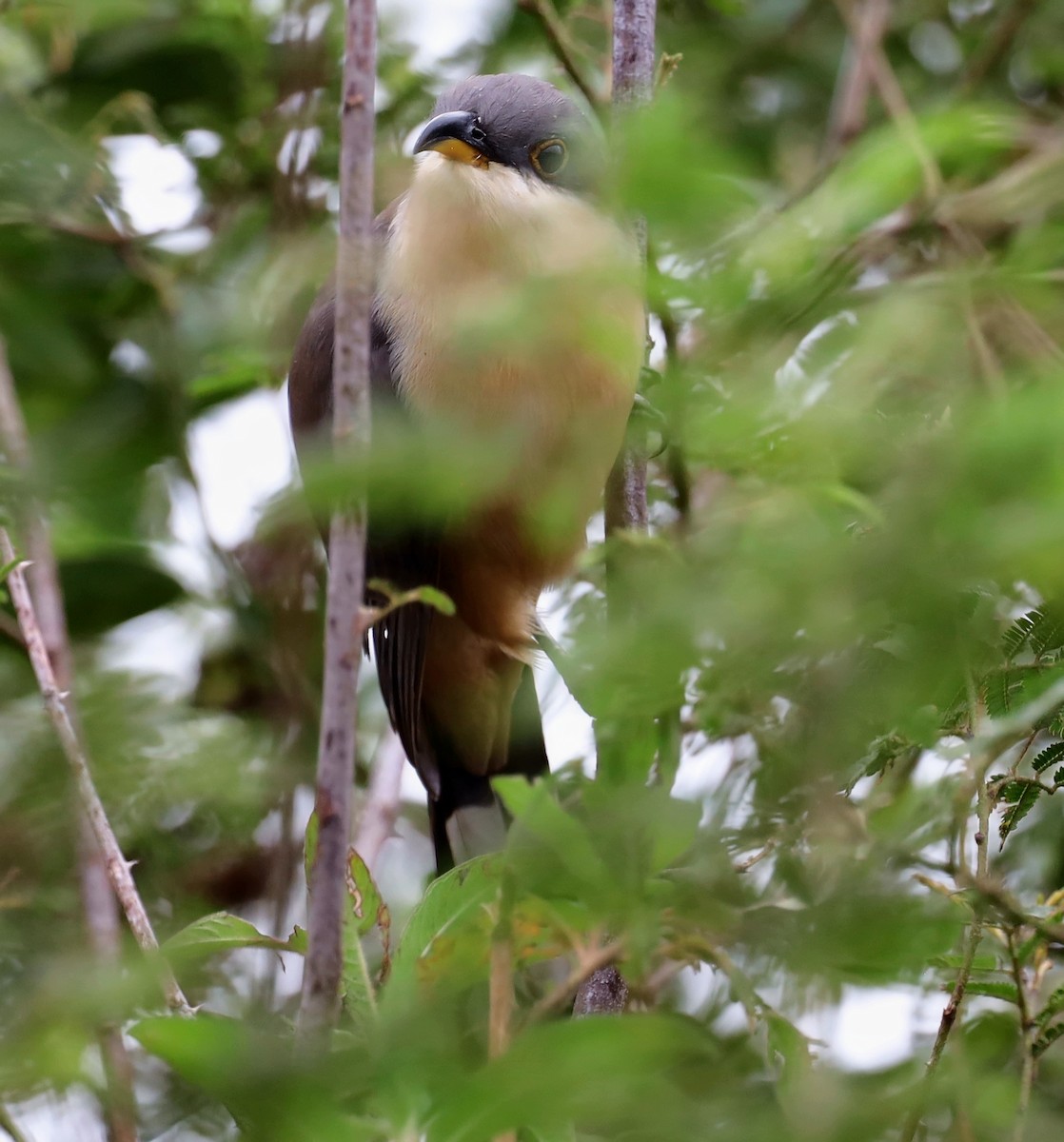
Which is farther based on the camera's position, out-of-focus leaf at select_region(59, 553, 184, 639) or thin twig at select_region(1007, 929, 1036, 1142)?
out-of-focus leaf at select_region(59, 553, 184, 639)

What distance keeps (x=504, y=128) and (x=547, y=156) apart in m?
0.11

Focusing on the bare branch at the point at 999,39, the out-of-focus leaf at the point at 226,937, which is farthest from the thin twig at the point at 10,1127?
the bare branch at the point at 999,39

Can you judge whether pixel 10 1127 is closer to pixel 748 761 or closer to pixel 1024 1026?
pixel 748 761

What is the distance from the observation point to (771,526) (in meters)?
1.19

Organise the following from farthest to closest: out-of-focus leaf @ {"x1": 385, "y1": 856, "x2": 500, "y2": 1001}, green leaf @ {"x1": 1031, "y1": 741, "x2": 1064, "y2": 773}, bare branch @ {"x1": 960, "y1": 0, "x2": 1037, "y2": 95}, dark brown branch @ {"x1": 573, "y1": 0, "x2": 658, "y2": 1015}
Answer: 1. bare branch @ {"x1": 960, "y1": 0, "x2": 1037, "y2": 95}
2. dark brown branch @ {"x1": 573, "y1": 0, "x2": 658, "y2": 1015}
3. green leaf @ {"x1": 1031, "y1": 741, "x2": 1064, "y2": 773}
4. out-of-focus leaf @ {"x1": 385, "y1": 856, "x2": 500, "y2": 1001}

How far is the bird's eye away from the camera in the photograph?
299 cm

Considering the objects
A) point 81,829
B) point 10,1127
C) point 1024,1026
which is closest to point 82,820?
point 81,829

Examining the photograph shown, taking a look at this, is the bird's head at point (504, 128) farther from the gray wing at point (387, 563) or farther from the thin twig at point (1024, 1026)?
the thin twig at point (1024, 1026)

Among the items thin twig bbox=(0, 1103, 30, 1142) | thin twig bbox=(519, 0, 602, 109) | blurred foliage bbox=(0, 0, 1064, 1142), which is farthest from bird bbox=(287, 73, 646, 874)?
thin twig bbox=(0, 1103, 30, 1142)

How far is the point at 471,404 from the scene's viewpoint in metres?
2.73

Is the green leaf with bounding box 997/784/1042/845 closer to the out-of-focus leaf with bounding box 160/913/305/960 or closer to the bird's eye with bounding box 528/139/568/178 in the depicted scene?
the out-of-focus leaf with bounding box 160/913/305/960

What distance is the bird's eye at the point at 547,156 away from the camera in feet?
9.82

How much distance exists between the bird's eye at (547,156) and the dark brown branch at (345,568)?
1.54 metres

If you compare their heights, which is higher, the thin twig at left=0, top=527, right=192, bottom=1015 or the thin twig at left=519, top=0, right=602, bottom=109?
the thin twig at left=519, top=0, right=602, bottom=109
